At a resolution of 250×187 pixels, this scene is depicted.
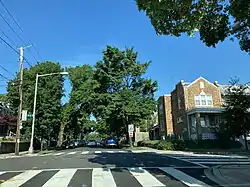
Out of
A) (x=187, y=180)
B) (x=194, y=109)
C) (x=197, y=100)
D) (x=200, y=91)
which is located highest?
(x=200, y=91)

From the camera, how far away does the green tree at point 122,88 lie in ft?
142

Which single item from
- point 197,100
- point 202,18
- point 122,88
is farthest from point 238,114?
point 202,18

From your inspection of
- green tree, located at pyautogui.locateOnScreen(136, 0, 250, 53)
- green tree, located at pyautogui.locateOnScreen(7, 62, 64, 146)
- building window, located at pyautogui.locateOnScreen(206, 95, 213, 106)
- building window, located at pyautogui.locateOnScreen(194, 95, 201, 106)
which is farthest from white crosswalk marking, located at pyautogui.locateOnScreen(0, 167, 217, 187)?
building window, located at pyautogui.locateOnScreen(206, 95, 213, 106)

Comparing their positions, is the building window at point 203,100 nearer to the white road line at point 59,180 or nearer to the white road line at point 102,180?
the white road line at point 102,180

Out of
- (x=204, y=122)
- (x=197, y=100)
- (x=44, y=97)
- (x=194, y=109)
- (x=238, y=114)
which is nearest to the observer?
(x=238, y=114)

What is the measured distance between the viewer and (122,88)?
1788 inches

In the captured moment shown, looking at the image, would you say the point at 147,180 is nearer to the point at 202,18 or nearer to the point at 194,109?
the point at 202,18

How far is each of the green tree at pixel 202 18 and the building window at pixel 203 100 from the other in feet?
110

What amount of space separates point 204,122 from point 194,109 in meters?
2.38

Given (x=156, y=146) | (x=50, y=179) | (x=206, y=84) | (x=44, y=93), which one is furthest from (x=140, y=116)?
(x=50, y=179)

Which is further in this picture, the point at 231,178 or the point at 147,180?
the point at 231,178

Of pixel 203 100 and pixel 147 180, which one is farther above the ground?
pixel 203 100

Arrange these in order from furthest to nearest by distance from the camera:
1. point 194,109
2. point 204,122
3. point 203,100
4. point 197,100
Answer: point 203,100
point 197,100
point 204,122
point 194,109

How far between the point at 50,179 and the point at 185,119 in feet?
114
